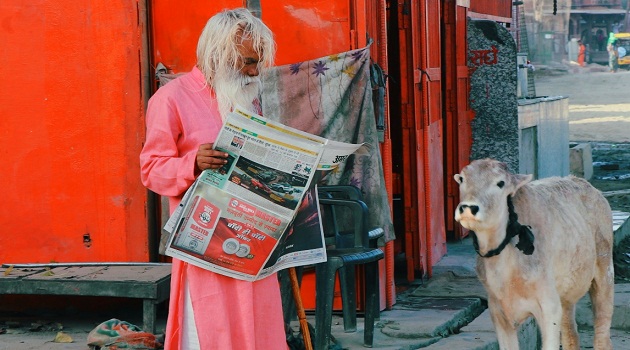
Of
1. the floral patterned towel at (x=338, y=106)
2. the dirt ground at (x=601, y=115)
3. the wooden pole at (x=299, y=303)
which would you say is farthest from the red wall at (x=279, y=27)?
the dirt ground at (x=601, y=115)

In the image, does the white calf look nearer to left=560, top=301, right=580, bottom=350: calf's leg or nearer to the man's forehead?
left=560, top=301, right=580, bottom=350: calf's leg

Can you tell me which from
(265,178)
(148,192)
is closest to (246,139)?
(265,178)

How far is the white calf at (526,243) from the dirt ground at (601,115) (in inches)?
273

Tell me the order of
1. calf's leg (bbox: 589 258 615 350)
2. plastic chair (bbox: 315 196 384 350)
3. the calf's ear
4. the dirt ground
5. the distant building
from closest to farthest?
the calf's ear
plastic chair (bbox: 315 196 384 350)
calf's leg (bbox: 589 258 615 350)
the dirt ground
the distant building

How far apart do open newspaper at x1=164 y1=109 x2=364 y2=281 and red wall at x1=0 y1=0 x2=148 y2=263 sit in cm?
282

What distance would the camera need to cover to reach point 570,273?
5.60 m

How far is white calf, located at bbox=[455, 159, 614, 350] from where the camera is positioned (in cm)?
494

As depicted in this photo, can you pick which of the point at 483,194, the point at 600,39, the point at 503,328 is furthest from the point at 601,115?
the point at 600,39

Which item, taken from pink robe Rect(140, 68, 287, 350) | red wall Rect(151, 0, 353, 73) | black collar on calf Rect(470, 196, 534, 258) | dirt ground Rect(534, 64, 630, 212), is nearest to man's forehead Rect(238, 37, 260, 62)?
pink robe Rect(140, 68, 287, 350)

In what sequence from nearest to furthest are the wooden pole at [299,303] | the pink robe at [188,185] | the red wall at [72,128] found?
the pink robe at [188,185] → the wooden pole at [299,303] → the red wall at [72,128]

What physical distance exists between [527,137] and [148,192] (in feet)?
18.2

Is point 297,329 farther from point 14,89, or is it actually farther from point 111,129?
point 14,89

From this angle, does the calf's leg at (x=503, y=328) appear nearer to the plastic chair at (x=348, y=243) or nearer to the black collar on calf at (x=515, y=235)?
the black collar on calf at (x=515, y=235)

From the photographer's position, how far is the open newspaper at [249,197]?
3693 millimetres
